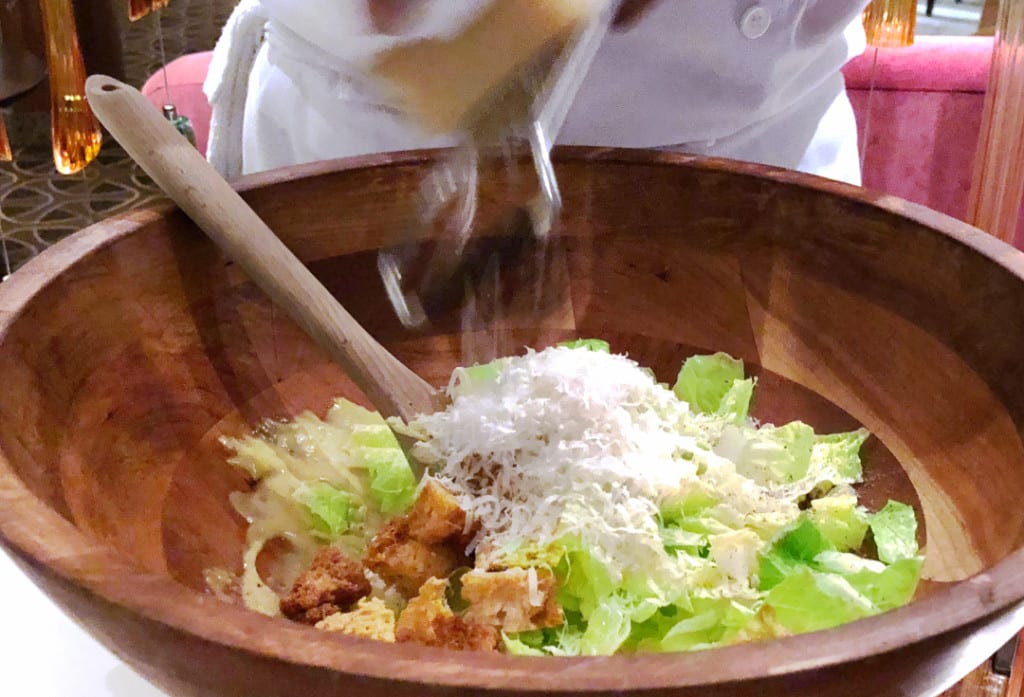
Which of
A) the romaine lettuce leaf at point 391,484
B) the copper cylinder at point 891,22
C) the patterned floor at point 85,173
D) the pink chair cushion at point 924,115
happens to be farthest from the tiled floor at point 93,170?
the romaine lettuce leaf at point 391,484

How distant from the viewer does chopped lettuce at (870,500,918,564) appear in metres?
0.56

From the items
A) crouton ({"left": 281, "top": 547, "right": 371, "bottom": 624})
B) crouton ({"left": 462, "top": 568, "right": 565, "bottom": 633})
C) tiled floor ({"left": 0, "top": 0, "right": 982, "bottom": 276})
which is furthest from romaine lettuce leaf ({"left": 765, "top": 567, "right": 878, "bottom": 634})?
tiled floor ({"left": 0, "top": 0, "right": 982, "bottom": 276})

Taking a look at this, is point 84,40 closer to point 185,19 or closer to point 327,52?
point 185,19

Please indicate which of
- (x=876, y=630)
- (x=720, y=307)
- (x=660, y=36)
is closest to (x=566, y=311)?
(x=720, y=307)

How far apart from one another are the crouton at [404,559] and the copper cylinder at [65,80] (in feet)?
2.73

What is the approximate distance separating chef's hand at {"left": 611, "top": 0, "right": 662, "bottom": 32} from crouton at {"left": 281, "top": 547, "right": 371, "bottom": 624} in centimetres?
46

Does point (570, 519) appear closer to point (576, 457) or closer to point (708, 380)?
point (576, 457)

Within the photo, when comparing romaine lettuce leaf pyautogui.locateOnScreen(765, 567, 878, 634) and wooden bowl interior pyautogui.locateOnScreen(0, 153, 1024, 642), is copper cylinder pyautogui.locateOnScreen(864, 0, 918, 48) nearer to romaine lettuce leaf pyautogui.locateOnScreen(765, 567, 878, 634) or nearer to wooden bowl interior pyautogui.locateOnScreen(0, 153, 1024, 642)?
wooden bowl interior pyautogui.locateOnScreen(0, 153, 1024, 642)

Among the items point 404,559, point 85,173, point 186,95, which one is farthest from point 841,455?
point 85,173

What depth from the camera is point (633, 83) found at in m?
0.78

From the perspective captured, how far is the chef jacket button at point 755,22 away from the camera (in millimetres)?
731

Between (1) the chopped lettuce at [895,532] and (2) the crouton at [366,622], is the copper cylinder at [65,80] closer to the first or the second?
(2) the crouton at [366,622]

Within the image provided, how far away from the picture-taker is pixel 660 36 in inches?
29.6

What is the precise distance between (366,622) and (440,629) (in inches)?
1.6
